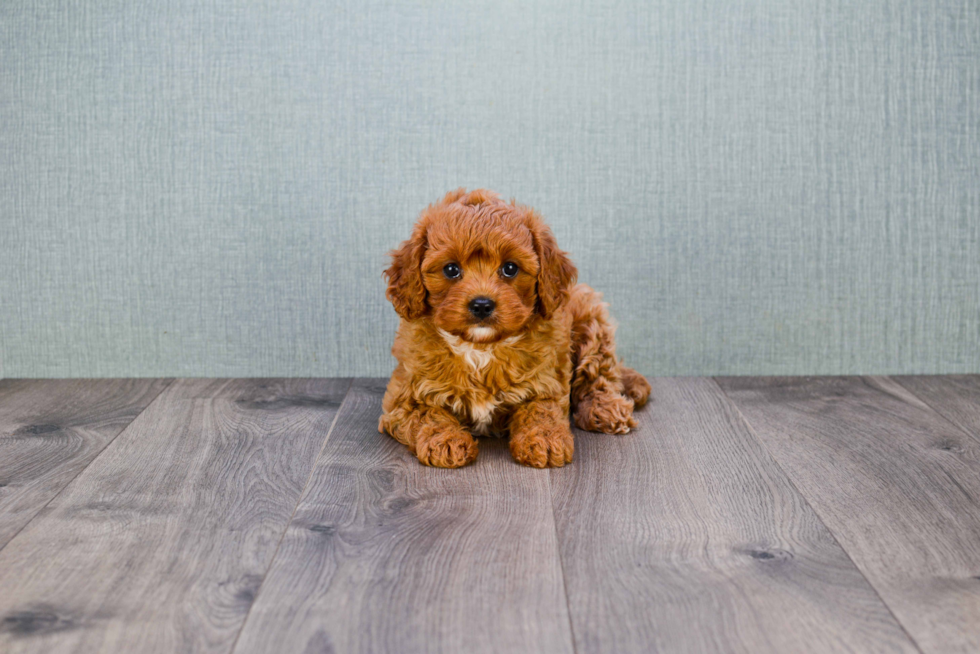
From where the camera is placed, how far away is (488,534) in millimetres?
1857

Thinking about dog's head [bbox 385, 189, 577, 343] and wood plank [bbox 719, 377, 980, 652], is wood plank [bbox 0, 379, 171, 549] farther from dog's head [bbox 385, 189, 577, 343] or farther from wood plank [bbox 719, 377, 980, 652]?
wood plank [bbox 719, 377, 980, 652]

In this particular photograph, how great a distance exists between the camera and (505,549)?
179 centimetres

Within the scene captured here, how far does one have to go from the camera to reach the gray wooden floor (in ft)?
4.91

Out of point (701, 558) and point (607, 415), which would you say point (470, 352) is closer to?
point (607, 415)

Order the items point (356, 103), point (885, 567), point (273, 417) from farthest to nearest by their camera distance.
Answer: point (356, 103) < point (273, 417) < point (885, 567)

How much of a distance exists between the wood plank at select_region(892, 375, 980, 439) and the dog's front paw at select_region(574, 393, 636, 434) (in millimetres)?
1017

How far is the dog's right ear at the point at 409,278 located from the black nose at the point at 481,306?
7.8 inches

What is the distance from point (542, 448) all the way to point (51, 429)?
151 centimetres

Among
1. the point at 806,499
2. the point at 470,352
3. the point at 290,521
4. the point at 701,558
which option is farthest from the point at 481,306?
the point at 806,499

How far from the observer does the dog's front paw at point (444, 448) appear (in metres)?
2.25

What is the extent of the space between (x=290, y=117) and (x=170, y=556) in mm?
1762

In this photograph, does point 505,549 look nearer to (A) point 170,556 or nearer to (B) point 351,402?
(A) point 170,556

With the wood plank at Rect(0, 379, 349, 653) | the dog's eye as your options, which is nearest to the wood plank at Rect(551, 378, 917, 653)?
the dog's eye

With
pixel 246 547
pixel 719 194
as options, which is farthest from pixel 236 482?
pixel 719 194
